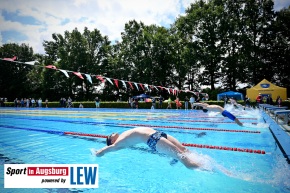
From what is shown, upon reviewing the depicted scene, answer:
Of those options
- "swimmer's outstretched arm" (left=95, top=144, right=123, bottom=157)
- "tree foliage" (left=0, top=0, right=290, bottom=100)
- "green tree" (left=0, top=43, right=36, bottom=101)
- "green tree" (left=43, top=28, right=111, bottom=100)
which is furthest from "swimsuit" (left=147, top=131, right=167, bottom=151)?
"green tree" (left=0, top=43, right=36, bottom=101)

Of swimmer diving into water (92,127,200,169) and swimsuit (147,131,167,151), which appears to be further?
swimsuit (147,131,167,151)

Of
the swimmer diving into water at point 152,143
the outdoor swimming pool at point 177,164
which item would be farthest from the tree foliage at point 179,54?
the swimmer diving into water at point 152,143

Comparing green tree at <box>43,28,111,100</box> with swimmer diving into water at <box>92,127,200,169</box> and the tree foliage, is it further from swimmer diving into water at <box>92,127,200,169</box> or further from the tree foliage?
swimmer diving into water at <box>92,127,200,169</box>

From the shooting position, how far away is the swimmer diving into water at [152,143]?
11.1 feet

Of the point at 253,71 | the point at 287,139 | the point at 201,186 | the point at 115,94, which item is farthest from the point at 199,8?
the point at 201,186

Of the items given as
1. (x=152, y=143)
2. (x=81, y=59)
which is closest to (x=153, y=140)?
(x=152, y=143)

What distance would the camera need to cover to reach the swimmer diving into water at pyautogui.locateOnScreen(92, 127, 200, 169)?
3.38 meters

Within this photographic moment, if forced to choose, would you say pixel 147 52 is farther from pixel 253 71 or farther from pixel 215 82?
pixel 253 71

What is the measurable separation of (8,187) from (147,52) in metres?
35.8

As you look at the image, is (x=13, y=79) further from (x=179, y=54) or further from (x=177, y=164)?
(x=177, y=164)

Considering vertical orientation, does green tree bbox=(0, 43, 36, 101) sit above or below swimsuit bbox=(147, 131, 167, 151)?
above

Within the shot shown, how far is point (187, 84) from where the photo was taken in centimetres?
3947

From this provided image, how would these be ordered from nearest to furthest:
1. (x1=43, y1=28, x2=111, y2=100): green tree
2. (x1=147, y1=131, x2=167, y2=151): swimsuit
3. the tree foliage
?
(x1=147, y1=131, x2=167, y2=151): swimsuit < the tree foliage < (x1=43, y1=28, x2=111, y2=100): green tree

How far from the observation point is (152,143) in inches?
138
